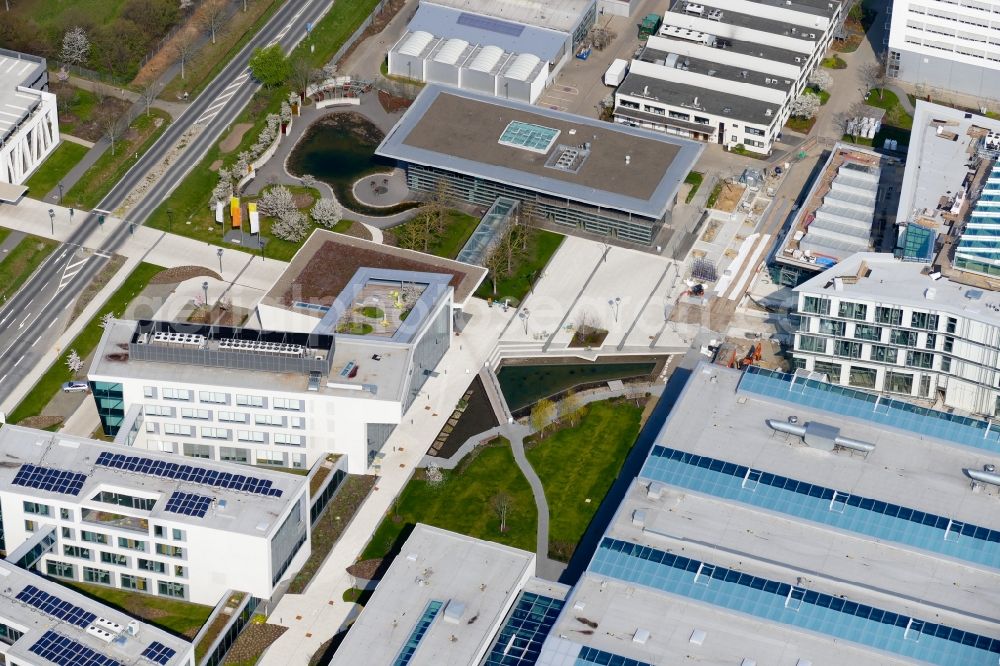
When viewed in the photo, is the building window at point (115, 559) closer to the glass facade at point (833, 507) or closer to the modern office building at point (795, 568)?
the modern office building at point (795, 568)

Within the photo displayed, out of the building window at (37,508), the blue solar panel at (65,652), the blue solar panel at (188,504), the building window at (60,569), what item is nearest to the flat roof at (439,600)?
the blue solar panel at (188,504)

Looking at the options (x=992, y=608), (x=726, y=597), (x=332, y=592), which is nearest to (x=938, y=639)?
(x=992, y=608)

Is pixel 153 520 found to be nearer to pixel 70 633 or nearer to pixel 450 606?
pixel 70 633

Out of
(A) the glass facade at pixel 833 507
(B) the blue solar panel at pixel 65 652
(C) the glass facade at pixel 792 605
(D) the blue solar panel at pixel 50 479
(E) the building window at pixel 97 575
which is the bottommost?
(B) the blue solar panel at pixel 65 652


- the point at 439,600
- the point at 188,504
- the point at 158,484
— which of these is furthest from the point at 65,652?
the point at 439,600

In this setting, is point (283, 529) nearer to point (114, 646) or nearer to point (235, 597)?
point (235, 597)

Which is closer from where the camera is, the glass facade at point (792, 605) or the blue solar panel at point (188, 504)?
the glass facade at point (792, 605)
